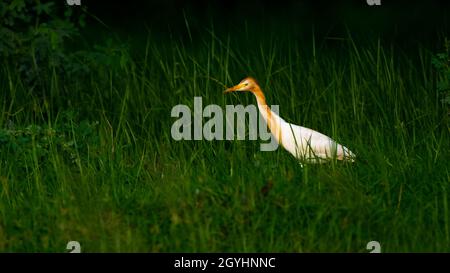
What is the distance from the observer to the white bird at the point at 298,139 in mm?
6664

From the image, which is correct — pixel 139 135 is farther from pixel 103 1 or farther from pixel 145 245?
pixel 103 1

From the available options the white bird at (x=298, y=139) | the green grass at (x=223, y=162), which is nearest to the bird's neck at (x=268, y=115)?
the white bird at (x=298, y=139)

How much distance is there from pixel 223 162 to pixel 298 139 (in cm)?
71

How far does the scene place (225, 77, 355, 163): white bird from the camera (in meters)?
6.66

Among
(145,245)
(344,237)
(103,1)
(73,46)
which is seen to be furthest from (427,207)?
(103,1)

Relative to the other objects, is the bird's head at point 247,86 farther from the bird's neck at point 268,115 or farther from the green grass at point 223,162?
the green grass at point 223,162

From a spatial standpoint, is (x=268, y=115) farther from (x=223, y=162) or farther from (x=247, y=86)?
(x=223, y=162)

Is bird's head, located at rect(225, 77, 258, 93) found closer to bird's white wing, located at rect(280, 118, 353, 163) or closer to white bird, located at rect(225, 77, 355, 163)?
white bird, located at rect(225, 77, 355, 163)

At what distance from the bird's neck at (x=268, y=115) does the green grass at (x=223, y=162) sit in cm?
16

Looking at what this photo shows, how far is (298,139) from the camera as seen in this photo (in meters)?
7.07

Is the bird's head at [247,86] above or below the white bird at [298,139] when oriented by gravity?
above

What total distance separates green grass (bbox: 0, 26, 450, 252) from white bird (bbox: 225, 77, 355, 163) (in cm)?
9

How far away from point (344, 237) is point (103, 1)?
6077 millimetres

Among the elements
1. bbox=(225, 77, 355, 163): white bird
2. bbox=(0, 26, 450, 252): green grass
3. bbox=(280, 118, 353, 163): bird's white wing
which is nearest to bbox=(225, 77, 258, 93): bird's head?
bbox=(225, 77, 355, 163): white bird
